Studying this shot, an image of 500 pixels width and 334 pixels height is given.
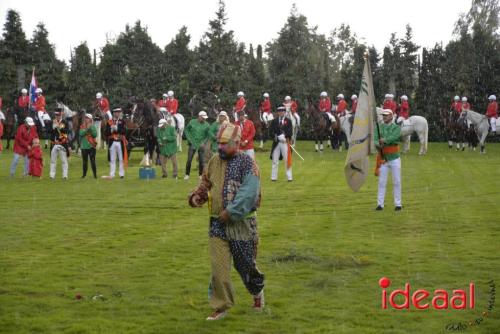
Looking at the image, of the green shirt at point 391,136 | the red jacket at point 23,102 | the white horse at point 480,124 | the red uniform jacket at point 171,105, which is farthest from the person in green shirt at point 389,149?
the red jacket at point 23,102

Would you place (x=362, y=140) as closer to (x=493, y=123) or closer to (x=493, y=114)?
(x=493, y=123)

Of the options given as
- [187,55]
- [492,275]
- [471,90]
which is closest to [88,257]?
[492,275]

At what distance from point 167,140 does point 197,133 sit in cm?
168

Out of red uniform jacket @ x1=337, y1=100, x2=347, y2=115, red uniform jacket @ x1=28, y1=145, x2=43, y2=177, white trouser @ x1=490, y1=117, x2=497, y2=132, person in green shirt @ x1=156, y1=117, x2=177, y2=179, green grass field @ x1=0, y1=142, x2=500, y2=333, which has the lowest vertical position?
green grass field @ x1=0, y1=142, x2=500, y2=333

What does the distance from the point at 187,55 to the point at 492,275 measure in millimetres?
48131

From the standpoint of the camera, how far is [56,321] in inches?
305

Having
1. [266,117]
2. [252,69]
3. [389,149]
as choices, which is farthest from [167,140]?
[252,69]

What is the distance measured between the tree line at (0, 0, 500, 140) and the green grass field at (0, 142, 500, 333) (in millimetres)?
26351

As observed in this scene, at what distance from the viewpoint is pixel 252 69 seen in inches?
2028

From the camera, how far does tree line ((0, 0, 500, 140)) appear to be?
1804 inches

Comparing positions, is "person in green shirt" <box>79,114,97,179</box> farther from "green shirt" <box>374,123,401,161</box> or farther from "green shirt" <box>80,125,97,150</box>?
"green shirt" <box>374,123,401,161</box>

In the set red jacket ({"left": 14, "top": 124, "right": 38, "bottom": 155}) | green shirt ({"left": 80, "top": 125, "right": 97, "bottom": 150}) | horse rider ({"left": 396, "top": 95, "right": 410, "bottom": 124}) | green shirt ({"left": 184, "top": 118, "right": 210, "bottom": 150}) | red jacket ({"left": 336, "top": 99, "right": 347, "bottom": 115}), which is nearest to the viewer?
green shirt ({"left": 184, "top": 118, "right": 210, "bottom": 150})

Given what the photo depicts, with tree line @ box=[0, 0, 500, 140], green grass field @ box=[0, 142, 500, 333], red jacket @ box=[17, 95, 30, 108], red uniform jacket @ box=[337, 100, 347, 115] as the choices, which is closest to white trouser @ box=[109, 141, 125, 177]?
green grass field @ box=[0, 142, 500, 333]

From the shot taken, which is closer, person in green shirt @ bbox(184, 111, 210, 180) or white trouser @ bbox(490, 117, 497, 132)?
person in green shirt @ bbox(184, 111, 210, 180)
